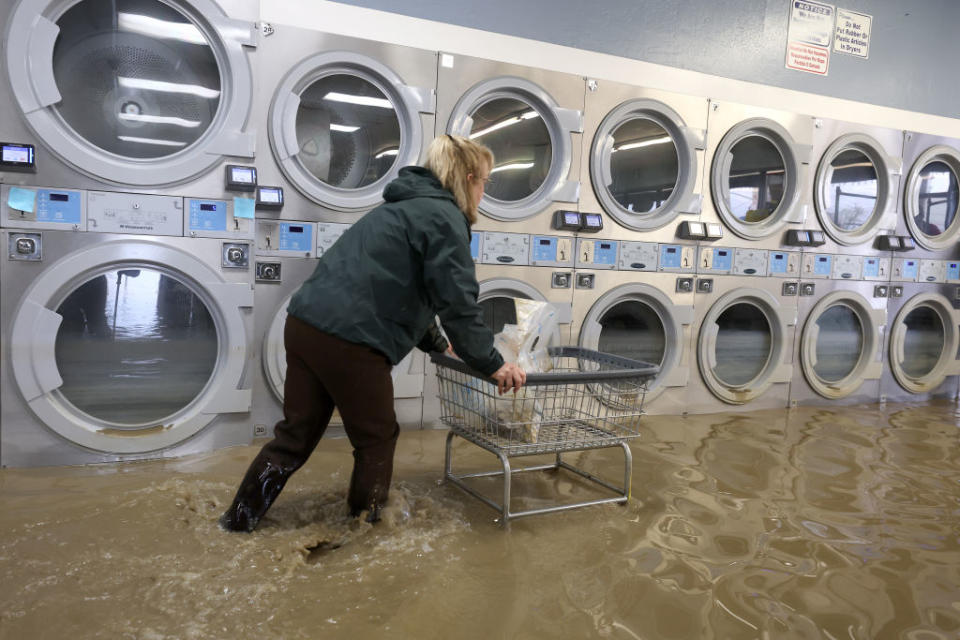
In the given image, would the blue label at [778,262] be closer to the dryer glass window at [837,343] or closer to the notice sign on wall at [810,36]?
the dryer glass window at [837,343]

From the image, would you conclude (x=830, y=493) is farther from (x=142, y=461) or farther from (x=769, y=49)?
(x=769, y=49)

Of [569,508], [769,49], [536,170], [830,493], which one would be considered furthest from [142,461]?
[769,49]

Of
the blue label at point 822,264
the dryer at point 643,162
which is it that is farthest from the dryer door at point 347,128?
the blue label at point 822,264

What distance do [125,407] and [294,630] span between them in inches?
67.5

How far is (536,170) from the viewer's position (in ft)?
12.2

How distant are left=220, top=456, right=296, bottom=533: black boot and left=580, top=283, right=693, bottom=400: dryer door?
2.36 m

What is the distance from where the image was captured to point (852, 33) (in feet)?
16.5

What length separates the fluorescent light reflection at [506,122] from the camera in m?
3.57

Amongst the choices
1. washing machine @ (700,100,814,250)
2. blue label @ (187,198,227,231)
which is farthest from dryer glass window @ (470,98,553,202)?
blue label @ (187,198,227,231)

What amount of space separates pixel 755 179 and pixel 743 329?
100cm

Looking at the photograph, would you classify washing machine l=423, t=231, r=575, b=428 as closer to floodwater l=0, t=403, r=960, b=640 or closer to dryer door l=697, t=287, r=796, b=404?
floodwater l=0, t=403, r=960, b=640

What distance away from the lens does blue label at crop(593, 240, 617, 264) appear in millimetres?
3801

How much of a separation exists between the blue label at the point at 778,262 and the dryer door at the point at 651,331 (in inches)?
28.5

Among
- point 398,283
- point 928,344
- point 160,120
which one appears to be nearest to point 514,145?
point 160,120
